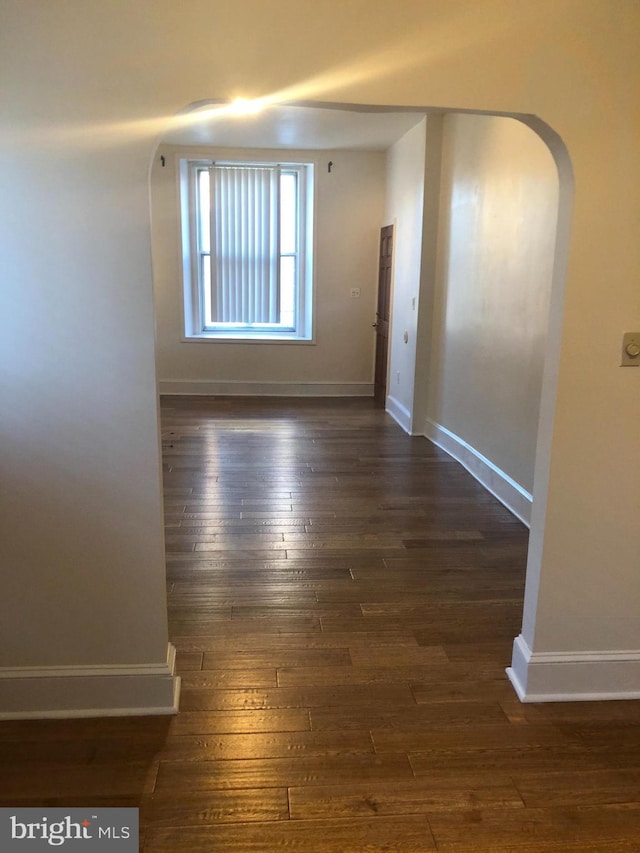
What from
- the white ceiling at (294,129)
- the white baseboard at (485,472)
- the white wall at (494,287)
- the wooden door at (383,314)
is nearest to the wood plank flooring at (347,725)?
the white baseboard at (485,472)

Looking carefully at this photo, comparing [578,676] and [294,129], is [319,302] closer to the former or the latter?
[294,129]

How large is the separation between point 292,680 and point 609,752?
106 centimetres

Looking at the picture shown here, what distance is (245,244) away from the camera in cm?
742

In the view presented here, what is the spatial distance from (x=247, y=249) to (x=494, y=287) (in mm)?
3890

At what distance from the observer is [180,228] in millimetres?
7145

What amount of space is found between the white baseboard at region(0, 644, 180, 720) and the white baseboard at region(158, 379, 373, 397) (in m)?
5.62

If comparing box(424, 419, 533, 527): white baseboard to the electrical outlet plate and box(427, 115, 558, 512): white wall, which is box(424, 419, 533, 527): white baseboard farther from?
the electrical outlet plate

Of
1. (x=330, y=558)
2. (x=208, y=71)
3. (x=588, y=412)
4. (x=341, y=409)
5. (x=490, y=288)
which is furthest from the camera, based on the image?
(x=341, y=409)

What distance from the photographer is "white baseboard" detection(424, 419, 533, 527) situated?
12.6ft

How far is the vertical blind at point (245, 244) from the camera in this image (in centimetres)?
724

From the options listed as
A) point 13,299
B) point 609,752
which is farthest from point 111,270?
point 609,752

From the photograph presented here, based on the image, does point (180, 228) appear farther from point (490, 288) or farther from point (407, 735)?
point (407, 735)

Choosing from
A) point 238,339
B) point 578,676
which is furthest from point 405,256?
point 578,676

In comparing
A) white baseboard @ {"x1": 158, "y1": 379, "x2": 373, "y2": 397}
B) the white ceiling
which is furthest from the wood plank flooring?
white baseboard @ {"x1": 158, "y1": 379, "x2": 373, "y2": 397}
